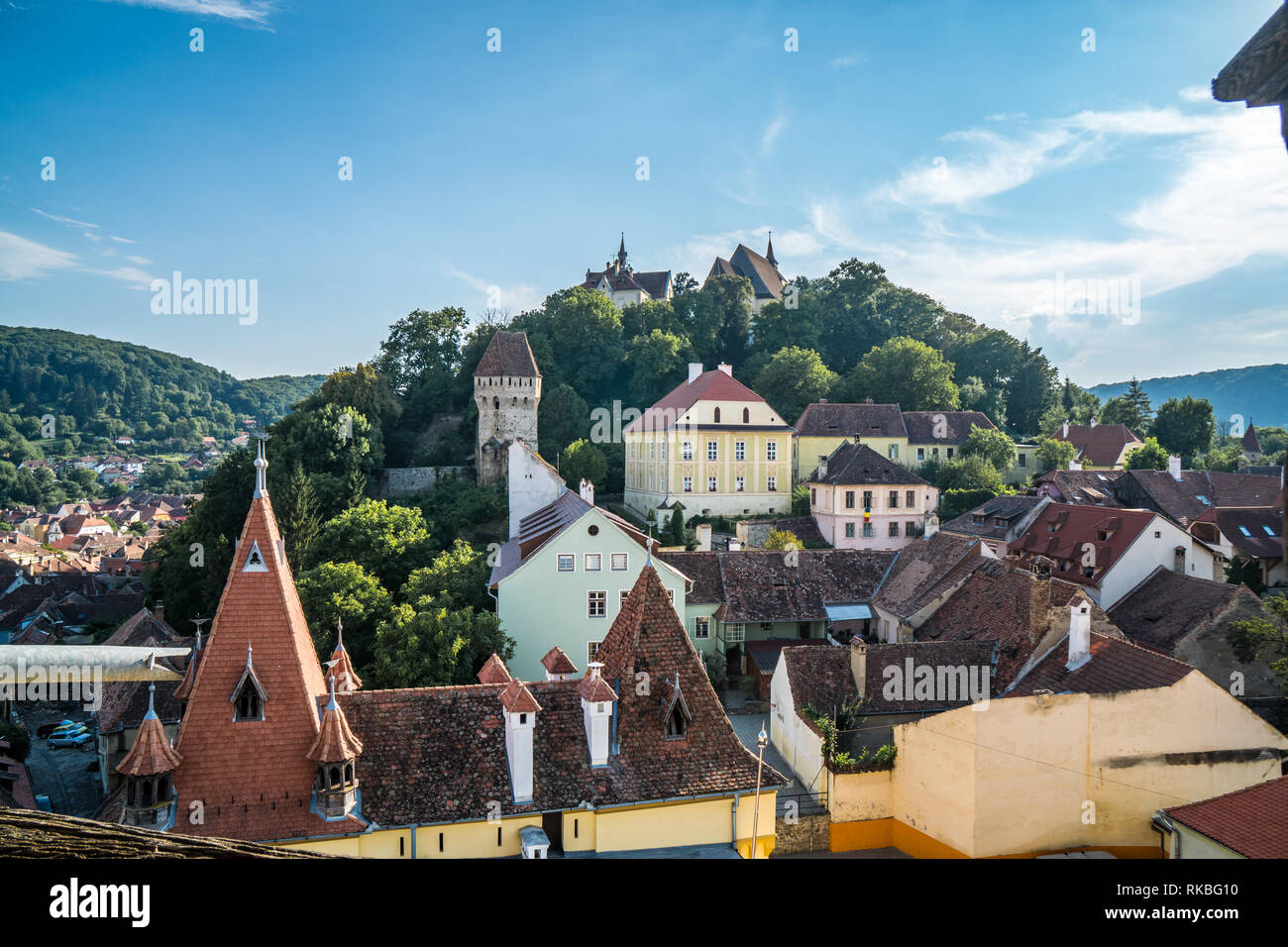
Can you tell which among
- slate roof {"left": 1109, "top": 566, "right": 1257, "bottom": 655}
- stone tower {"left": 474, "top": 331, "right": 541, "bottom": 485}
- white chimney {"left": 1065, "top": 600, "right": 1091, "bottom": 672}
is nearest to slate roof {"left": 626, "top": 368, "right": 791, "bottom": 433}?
stone tower {"left": 474, "top": 331, "right": 541, "bottom": 485}

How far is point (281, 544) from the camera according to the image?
14094 mm

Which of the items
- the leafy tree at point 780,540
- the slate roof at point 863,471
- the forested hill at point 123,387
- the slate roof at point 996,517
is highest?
the forested hill at point 123,387

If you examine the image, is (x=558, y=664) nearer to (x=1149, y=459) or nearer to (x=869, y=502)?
(x=869, y=502)

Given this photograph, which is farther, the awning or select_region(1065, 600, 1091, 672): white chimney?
the awning

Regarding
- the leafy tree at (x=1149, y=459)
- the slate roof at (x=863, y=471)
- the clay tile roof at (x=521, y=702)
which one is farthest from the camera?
the leafy tree at (x=1149, y=459)

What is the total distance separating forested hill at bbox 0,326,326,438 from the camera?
99963mm

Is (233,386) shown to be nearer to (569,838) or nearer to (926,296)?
(926,296)

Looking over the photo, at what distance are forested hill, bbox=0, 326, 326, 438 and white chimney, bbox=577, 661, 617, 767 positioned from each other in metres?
80.5

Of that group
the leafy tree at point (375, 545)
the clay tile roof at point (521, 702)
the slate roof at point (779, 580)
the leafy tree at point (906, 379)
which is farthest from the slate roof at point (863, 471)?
the clay tile roof at point (521, 702)

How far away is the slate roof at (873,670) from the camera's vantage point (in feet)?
74.4

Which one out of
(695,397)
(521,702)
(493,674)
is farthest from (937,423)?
(521,702)

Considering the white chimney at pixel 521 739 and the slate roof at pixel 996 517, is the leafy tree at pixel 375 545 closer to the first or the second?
the white chimney at pixel 521 739

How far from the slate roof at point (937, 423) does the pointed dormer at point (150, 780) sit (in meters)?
50.2

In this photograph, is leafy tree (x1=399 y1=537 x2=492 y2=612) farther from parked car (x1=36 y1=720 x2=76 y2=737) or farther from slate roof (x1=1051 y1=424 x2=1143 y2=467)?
slate roof (x1=1051 y1=424 x2=1143 y2=467)
